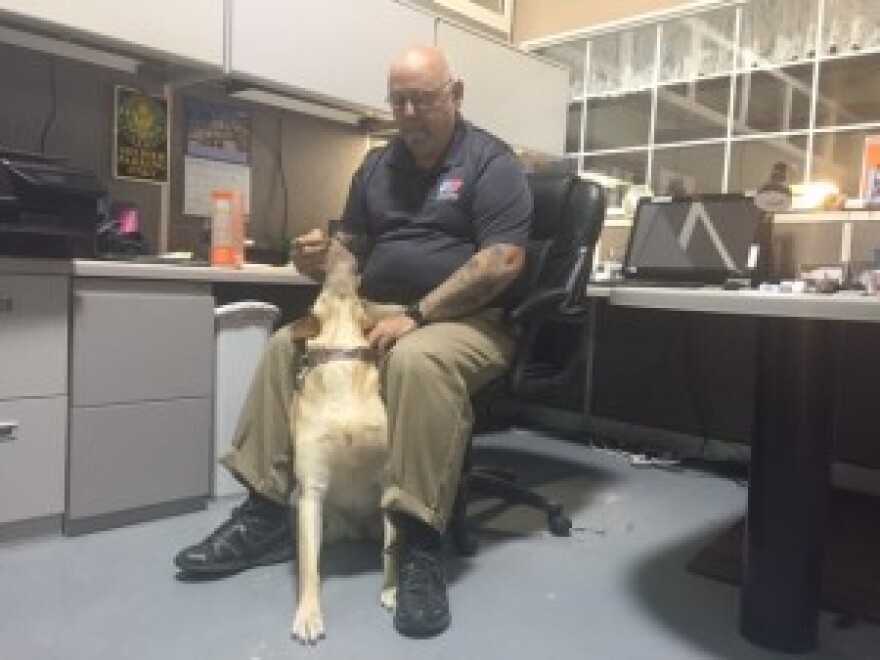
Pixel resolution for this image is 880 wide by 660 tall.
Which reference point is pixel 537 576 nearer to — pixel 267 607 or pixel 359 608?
pixel 359 608

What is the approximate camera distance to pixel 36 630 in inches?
47.9

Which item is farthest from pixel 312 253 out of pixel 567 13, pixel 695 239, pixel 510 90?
pixel 567 13

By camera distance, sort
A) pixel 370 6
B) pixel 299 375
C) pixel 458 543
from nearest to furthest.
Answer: pixel 299 375 < pixel 458 543 < pixel 370 6

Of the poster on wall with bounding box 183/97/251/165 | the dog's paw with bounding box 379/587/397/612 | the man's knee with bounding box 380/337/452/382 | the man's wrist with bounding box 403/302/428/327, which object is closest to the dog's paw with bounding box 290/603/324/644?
the dog's paw with bounding box 379/587/397/612

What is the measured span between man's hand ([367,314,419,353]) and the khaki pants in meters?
0.04

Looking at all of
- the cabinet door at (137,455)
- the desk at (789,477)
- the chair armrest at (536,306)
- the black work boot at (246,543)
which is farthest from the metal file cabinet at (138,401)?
the desk at (789,477)

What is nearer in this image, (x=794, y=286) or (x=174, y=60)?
(x=794, y=286)

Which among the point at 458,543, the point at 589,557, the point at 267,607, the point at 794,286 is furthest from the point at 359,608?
the point at 794,286

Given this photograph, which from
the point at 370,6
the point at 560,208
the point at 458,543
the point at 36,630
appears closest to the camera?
the point at 36,630

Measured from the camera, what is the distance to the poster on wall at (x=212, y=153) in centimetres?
238

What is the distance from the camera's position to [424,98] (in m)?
1.62

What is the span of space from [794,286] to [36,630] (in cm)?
142

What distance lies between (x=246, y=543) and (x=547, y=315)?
2.72 feet

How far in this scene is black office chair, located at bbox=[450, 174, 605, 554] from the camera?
166cm
